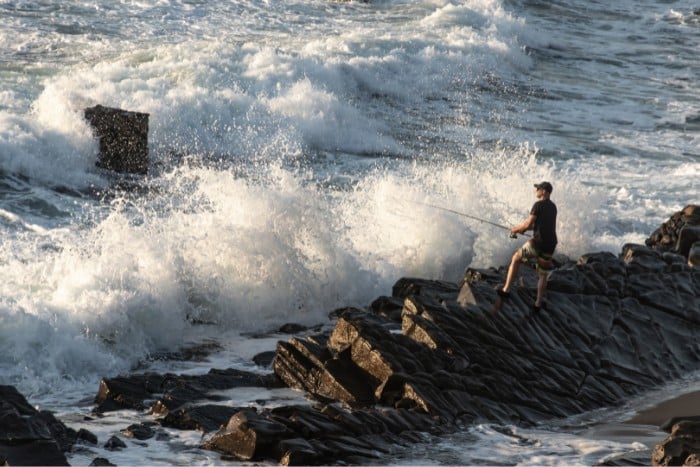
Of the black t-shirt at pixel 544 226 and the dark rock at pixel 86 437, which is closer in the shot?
the dark rock at pixel 86 437

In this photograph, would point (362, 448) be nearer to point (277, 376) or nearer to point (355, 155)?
point (277, 376)

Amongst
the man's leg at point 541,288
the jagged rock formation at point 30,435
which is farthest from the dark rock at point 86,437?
the man's leg at point 541,288

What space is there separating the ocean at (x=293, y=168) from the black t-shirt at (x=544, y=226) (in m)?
1.75

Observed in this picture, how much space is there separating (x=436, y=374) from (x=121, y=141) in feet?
32.7

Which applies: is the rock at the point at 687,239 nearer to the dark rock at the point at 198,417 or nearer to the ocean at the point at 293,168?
the ocean at the point at 293,168

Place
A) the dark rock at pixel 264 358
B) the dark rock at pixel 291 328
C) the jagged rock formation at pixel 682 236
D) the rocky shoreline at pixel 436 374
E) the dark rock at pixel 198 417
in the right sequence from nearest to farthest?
the rocky shoreline at pixel 436 374
the dark rock at pixel 198 417
the dark rock at pixel 264 358
the dark rock at pixel 291 328
the jagged rock formation at pixel 682 236

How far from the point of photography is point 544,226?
11.4 meters

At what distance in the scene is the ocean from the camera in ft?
37.9

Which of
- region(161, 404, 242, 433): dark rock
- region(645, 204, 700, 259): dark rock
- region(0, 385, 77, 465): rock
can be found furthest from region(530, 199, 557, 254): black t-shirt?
region(0, 385, 77, 465): rock

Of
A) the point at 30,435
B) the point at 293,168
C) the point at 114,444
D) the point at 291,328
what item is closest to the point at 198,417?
the point at 114,444

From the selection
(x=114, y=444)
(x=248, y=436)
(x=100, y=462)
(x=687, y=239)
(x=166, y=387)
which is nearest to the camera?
(x=100, y=462)

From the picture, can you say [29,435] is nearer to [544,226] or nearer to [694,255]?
[544,226]

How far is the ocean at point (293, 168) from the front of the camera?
454 inches

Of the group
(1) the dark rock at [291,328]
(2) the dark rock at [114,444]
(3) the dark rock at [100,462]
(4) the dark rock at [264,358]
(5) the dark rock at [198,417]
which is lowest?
(1) the dark rock at [291,328]
